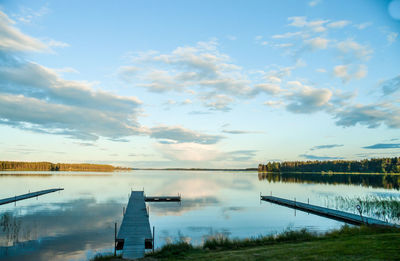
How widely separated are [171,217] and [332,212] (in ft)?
63.5

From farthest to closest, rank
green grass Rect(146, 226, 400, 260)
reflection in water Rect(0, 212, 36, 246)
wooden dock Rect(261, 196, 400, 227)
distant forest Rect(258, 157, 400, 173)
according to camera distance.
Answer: distant forest Rect(258, 157, 400, 173) → wooden dock Rect(261, 196, 400, 227) → reflection in water Rect(0, 212, 36, 246) → green grass Rect(146, 226, 400, 260)

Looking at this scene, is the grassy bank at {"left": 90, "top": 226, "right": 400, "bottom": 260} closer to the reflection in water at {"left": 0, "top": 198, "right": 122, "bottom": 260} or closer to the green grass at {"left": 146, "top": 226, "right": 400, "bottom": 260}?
the green grass at {"left": 146, "top": 226, "right": 400, "bottom": 260}

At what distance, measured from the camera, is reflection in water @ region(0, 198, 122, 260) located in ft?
56.9

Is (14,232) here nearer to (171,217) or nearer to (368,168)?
(171,217)

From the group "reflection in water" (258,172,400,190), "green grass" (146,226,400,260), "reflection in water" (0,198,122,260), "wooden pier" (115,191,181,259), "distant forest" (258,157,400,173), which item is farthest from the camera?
"distant forest" (258,157,400,173)

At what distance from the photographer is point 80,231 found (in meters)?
23.2

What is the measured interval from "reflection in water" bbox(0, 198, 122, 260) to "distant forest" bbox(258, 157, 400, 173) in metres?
158

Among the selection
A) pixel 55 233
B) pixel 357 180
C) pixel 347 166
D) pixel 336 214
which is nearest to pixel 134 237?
pixel 55 233

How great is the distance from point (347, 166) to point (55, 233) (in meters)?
183

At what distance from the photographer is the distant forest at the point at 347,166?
465 feet

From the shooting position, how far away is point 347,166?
169000 millimetres

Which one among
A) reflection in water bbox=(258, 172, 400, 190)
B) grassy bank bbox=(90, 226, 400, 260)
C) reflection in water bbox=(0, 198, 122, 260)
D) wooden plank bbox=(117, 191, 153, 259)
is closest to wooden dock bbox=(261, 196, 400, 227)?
grassy bank bbox=(90, 226, 400, 260)

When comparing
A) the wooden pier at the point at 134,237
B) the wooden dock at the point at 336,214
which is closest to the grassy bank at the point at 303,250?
the wooden pier at the point at 134,237

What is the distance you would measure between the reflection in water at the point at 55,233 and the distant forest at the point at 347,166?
157521 mm
